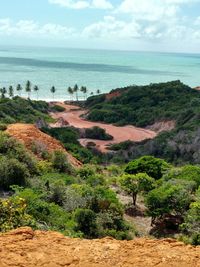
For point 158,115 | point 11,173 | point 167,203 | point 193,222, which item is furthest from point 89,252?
point 158,115

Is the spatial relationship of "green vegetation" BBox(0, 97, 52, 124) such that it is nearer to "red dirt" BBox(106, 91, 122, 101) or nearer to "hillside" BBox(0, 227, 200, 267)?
"red dirt" BBox(106, 91, 122, 101)

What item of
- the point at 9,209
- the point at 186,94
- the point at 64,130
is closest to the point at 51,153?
the point at 9,209

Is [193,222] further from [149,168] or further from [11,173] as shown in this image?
[149,168]

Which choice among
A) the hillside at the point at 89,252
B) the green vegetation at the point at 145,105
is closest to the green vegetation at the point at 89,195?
the hillside at the point at 89,252

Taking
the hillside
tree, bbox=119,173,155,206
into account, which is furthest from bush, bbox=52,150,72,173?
the hillside

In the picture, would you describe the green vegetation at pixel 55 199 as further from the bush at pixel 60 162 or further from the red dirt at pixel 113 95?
the red dirt at pixel 113 95
